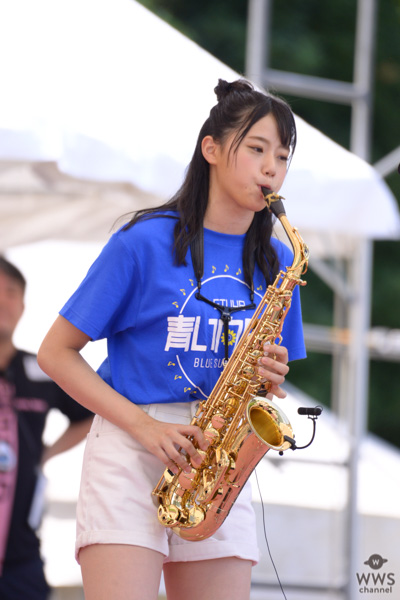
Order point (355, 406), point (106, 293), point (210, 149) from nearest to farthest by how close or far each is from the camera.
A: point (106, 293)
point (210, 149)
point (355, 406)

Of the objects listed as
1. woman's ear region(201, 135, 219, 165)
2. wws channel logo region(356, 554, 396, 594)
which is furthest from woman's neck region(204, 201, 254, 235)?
wws channel logo region(356, 554, 396, 594)

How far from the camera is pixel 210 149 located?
250cm

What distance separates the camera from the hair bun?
8.29ft

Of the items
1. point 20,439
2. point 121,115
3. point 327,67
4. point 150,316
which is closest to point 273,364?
point 150,316

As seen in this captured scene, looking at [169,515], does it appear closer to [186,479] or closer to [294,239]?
[186,479]

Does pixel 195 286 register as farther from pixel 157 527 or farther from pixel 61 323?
pixel 157 527

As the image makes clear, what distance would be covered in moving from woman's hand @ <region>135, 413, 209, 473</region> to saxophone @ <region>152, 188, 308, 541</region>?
0.05m

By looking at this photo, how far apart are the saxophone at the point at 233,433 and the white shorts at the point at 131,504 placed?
40mm

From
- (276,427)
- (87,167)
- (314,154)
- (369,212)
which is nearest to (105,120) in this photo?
(87,167)

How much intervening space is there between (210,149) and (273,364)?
634 millimetres

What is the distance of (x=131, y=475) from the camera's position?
226 cm

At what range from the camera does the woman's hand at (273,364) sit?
2338 mm

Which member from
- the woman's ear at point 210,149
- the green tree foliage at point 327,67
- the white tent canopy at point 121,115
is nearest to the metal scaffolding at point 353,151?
the white tent canopy at point 121,115

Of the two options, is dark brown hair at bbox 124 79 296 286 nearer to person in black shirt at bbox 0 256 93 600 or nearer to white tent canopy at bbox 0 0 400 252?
white tent canopy at bbox 0 0 400 252
